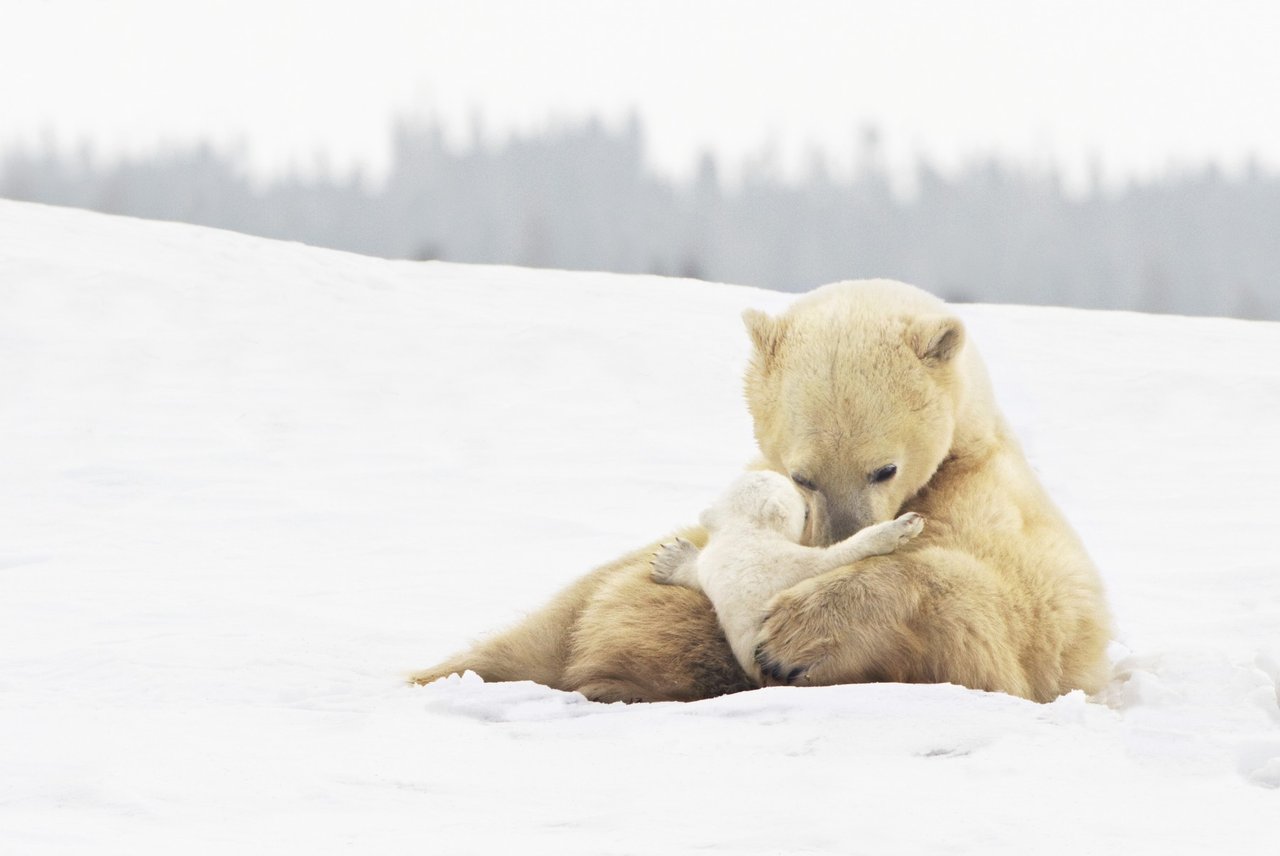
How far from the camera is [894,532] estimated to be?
10.9 feet

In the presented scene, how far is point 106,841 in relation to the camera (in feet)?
7.59

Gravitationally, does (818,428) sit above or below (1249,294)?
above

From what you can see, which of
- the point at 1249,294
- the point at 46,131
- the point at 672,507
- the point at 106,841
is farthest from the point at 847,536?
the point at 46,131

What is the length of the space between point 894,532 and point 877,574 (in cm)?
12

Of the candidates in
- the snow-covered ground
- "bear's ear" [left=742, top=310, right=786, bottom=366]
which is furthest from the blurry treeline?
"bear's ear" [left=742, top=310, right=786, bottom=366]

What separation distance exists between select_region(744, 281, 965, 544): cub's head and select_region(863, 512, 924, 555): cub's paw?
240 mm

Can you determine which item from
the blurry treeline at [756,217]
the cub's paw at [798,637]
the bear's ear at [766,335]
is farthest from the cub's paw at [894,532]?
the blurry treeline at [756,217]

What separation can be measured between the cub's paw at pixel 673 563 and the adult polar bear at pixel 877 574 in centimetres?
4

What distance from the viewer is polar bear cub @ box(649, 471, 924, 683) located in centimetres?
340

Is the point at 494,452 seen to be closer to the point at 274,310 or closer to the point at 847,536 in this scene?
the point at 274,310

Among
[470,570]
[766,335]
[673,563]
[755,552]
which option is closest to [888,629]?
[755,552]

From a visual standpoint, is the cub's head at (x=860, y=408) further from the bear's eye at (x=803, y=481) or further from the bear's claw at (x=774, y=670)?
the bear's claw at (x=774, y=670)

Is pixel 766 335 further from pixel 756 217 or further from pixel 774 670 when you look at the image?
pixel 756 217

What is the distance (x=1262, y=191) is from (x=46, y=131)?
3699 cm
